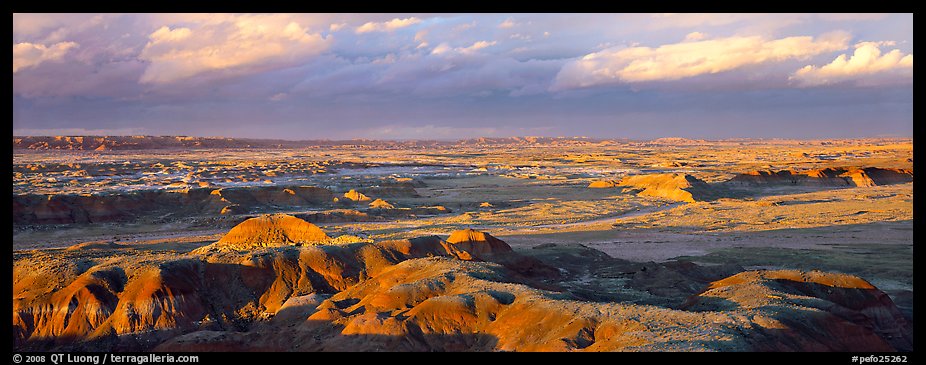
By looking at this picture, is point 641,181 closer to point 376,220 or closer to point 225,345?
point 376,220

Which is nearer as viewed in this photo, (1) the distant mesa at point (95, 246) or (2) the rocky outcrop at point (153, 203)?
(1) the distant mesa at point (95, 246)

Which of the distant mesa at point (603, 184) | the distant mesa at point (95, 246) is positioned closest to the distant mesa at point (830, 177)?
the distant mesa at point (603, 184)

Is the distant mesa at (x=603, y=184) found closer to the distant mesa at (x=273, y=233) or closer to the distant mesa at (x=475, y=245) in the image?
the distant mesa at (x=475, y=245)

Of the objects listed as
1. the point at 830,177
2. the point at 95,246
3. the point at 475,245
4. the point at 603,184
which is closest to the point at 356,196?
the point at 95,246

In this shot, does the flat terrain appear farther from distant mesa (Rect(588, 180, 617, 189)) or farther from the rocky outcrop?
distant mesa (Rect(588, 180, 617, 189))

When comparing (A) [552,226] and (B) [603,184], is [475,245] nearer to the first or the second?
(A) [552,226]
